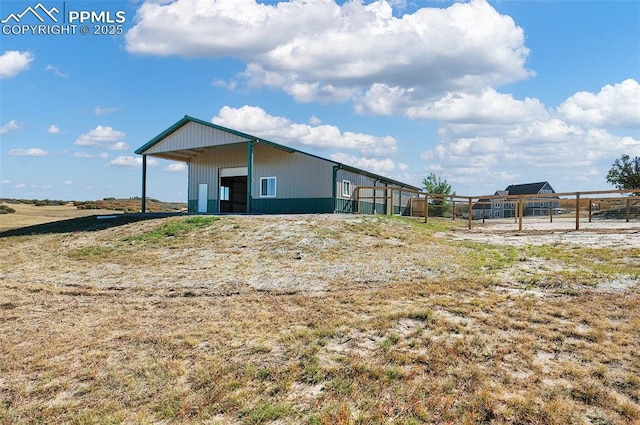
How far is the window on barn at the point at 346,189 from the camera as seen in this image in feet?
72.3

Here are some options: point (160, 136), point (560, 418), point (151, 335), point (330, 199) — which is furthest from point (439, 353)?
point (160, 136)

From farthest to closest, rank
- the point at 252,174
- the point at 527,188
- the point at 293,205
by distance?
the point at 527,188 < the point at 293,205 < the point at 252,174

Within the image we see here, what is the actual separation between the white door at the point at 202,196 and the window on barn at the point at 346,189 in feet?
26.9

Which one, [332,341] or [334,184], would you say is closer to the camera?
[332,341]

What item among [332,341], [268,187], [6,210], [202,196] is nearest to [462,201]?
[268,187]

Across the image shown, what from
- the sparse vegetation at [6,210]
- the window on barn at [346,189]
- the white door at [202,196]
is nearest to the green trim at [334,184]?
the window on barn at [346,189]

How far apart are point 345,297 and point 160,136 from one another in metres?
18.4

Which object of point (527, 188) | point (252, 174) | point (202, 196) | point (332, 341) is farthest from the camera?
point (527, 188)

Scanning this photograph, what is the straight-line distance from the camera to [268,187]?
22.7 meters

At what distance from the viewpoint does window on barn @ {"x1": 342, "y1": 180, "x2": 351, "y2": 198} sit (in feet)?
72.3

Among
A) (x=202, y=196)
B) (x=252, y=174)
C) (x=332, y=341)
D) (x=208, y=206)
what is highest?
(x=252, y=174)

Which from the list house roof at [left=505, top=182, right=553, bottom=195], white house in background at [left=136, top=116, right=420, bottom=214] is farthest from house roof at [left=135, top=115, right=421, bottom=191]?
house roof at [left=505, top=182, right=553, bottom=195]

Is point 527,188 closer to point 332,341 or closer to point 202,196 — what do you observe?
point 202,196

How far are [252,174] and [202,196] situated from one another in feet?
16.7
